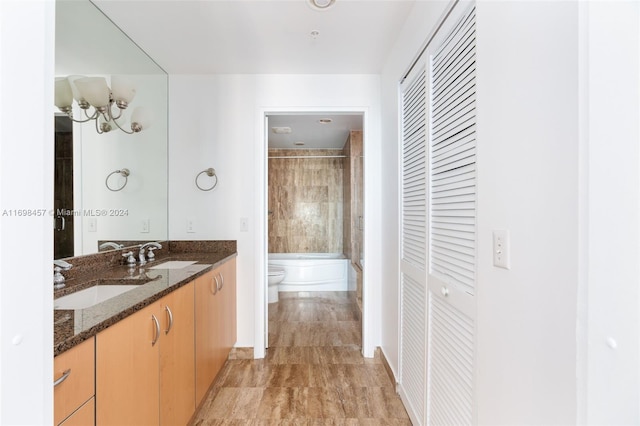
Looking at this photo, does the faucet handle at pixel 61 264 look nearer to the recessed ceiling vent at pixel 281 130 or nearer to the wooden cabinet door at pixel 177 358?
the wooden cabinet door at pixel 177 358

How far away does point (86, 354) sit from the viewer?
35.2 inches

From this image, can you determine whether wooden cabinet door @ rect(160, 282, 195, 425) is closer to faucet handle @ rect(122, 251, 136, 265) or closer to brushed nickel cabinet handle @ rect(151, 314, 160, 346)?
brushed nickel cabinet handle @ rect(151, 314, 160, 346)

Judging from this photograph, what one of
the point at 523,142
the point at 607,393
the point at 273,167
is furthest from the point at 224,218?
the point at 273,167

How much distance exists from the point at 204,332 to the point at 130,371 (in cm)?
78

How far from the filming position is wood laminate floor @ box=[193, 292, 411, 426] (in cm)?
185

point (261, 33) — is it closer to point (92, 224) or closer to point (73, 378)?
point (92, 224)

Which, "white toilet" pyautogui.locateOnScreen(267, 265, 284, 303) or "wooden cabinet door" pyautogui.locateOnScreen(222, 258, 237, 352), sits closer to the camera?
"wooden cabinet door" pyautogui.locateOnScreen(222, 258, 237, 352)

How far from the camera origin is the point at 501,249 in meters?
0.90

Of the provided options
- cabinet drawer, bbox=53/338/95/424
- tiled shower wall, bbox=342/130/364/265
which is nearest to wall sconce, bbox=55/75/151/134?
cabinet drawer, bbox=53/338/95/424

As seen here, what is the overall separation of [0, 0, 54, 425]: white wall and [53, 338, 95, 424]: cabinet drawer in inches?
11.6

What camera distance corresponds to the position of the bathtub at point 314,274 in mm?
4836

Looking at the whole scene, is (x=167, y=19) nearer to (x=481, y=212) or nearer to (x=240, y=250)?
(x=240, y=250)

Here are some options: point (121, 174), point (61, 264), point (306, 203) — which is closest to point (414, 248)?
point (61, 264)

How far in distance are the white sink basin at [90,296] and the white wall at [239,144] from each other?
1161 mm
